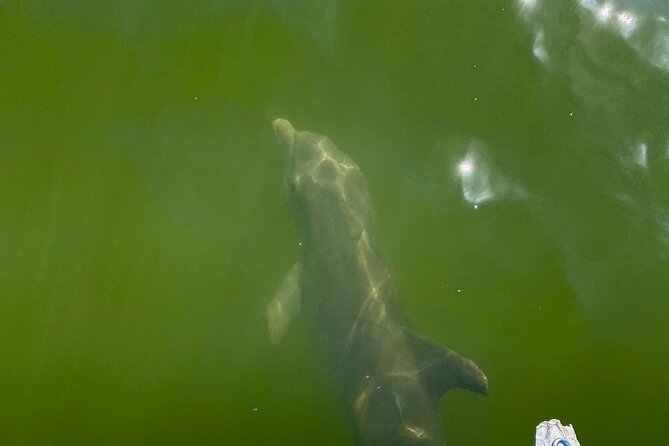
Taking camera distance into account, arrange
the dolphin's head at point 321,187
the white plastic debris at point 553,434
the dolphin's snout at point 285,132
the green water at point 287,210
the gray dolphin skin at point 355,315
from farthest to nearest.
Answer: the dolphin's snout at point 285,132 → the dolphin's head at point 321,187 → the green water at point 287,210 → the white plastic debris at point 553,434 → the gray dolphin skin at point 355,315

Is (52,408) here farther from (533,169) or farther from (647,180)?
(647,180)

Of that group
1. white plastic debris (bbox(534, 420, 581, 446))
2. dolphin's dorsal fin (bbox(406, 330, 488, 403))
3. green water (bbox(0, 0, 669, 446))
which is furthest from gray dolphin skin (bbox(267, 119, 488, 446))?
white plastic debris (bbox(534, 420, 581, 446))

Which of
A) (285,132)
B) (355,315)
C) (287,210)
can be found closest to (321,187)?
(287,210)

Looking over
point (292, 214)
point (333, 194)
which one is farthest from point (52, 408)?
point (333, 194)

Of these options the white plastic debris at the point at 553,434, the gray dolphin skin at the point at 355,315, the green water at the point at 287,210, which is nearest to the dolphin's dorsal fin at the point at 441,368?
the gray dolphin skin at the point at 355,315

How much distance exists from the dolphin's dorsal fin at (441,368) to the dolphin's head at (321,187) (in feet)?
3.40

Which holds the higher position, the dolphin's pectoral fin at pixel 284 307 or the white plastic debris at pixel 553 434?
the white plastic debris at pixel 553 434

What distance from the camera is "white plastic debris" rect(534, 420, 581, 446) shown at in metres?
5.12

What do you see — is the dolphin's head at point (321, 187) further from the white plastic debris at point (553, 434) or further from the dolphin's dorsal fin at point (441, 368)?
the white plastic debris at point (553, 434)

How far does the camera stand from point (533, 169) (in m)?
5.64

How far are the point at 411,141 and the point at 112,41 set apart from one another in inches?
113

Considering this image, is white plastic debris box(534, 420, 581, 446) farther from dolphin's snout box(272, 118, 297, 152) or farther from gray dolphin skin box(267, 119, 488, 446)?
dolphin's snout box(272, 118, 297, 152)

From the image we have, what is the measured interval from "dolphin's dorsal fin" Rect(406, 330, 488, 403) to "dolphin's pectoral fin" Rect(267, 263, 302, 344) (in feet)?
3.34

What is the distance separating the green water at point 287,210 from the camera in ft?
17.7
